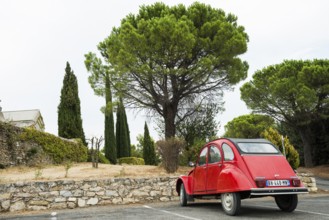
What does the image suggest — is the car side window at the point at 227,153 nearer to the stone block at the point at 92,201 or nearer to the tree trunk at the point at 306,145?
the stone block at the point at 92,201

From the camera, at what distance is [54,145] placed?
23.5 m

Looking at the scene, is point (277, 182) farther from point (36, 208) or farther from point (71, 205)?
point (36, 208)

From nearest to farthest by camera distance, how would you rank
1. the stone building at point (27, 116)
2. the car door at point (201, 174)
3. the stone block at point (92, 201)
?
the car door at point (201, 174), the stone block at point (92, 201), the stone building at point (27, 116)

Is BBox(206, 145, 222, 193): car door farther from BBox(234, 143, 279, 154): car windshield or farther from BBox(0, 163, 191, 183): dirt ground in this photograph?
BBox(0, 163, 191, 183): dirt ground

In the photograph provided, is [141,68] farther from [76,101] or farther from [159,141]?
[76,101]

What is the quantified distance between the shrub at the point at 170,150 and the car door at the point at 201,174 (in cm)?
522

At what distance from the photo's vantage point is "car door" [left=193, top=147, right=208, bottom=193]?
8984 mm

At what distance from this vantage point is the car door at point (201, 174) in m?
8.98

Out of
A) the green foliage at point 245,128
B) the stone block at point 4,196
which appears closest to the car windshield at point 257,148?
the stone block at point 4,196

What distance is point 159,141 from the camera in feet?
48.8

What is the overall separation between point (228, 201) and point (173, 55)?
14.0m

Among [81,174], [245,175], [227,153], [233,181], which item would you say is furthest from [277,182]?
[81,174]

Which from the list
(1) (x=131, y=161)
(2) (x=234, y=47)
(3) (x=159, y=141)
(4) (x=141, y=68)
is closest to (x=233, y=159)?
(3) (x=159, y=141)

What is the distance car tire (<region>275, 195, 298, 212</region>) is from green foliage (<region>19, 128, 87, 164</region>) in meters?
17.7
